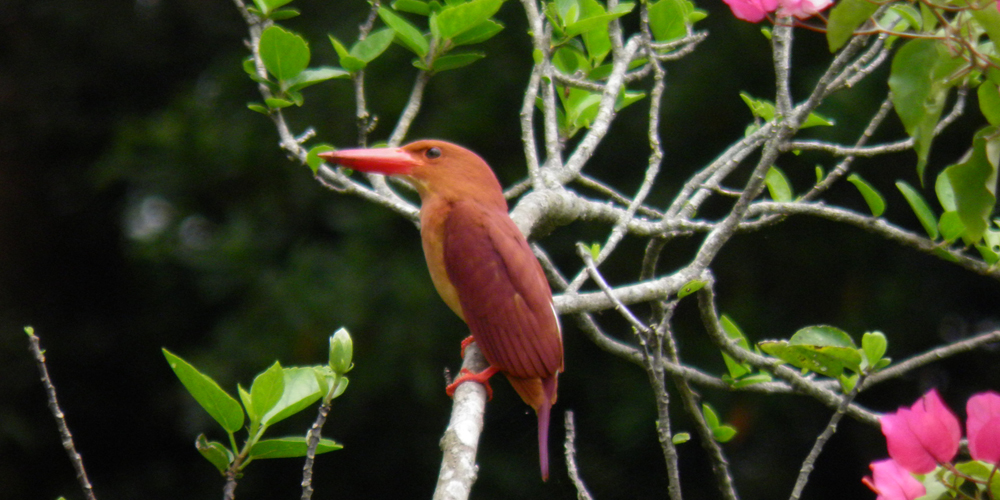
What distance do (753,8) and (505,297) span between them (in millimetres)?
650

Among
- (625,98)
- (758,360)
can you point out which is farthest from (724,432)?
(625,98)

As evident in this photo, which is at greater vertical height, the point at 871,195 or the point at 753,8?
the point at 753,8

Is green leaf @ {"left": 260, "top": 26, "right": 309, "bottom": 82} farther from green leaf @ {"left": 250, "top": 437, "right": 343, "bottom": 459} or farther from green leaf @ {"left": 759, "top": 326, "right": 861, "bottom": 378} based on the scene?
green leaf @ {"left": 759, "top": 326, "right": 861, "bottom": 378}

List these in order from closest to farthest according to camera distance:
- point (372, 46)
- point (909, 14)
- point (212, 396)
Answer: point (909, 14) < point (212, 396) < point (372, 46)

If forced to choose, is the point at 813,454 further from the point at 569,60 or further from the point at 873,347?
the point at 569,60

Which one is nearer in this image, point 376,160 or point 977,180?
point 977,180

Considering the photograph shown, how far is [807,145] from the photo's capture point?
1.45m

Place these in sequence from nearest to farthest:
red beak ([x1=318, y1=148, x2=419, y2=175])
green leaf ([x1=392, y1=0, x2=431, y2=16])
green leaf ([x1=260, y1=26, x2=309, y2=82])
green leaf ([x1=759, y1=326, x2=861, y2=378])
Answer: green leaf ([x1=759, y1=326, x2=861, y2=378]) < green leaf ([x1=260, y1=26, x2=309, y2=82]) < red beak ([x1=318, y1=148, x2=419, y2=175]) < green leaf ([x1=392, y1=0, x2=431, y2=16])

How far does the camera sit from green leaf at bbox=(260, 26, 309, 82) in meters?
1.46

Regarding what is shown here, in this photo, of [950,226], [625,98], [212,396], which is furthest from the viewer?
[625,98]

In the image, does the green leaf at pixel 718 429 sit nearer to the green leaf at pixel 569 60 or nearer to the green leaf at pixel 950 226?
the green leaf at pixel 950 226

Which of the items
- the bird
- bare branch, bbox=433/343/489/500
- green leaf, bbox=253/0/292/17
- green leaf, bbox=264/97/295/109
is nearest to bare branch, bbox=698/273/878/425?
the bird

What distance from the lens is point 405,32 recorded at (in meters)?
1.62

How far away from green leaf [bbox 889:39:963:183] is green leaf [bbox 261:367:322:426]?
693 millimetres
